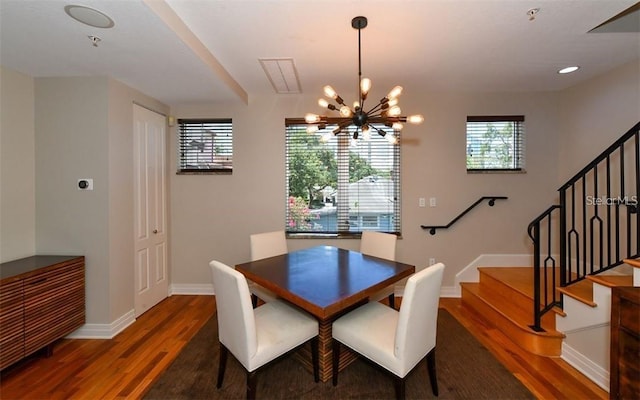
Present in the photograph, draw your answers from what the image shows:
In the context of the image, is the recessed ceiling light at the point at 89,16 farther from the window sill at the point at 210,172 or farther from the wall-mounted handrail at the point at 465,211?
the wall-mounted handrail at the point at 465,211

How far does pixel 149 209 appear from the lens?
321 centimetres

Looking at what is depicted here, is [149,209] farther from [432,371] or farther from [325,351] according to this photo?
[432,371]

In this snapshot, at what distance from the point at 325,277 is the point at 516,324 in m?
1.95

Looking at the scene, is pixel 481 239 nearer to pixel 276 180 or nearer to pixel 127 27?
pixel 276 180

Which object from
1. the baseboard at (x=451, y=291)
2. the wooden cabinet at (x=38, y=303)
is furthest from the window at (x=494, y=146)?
the wooden cabinet at (x=38, y=303)

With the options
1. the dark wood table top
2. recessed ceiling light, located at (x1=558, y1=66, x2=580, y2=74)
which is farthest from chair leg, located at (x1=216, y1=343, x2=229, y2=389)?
recessed ceiling light, located at (x1=558, y1=66, x2=580, y2=74)

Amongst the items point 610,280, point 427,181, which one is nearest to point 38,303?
point 427,181

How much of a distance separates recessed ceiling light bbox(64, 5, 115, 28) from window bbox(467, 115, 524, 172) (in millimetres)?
3846

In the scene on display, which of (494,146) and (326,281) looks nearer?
(326,281)

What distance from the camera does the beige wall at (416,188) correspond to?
3531 mm

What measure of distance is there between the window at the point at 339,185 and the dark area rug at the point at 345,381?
1711 millimetres

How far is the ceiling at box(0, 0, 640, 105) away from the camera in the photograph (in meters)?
1.83

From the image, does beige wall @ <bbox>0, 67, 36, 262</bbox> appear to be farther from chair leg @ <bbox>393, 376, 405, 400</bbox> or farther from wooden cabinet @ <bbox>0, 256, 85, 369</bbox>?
chair leg @ <bbox>393, 376, 405, 400</bbox>

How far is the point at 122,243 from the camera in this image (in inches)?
110
